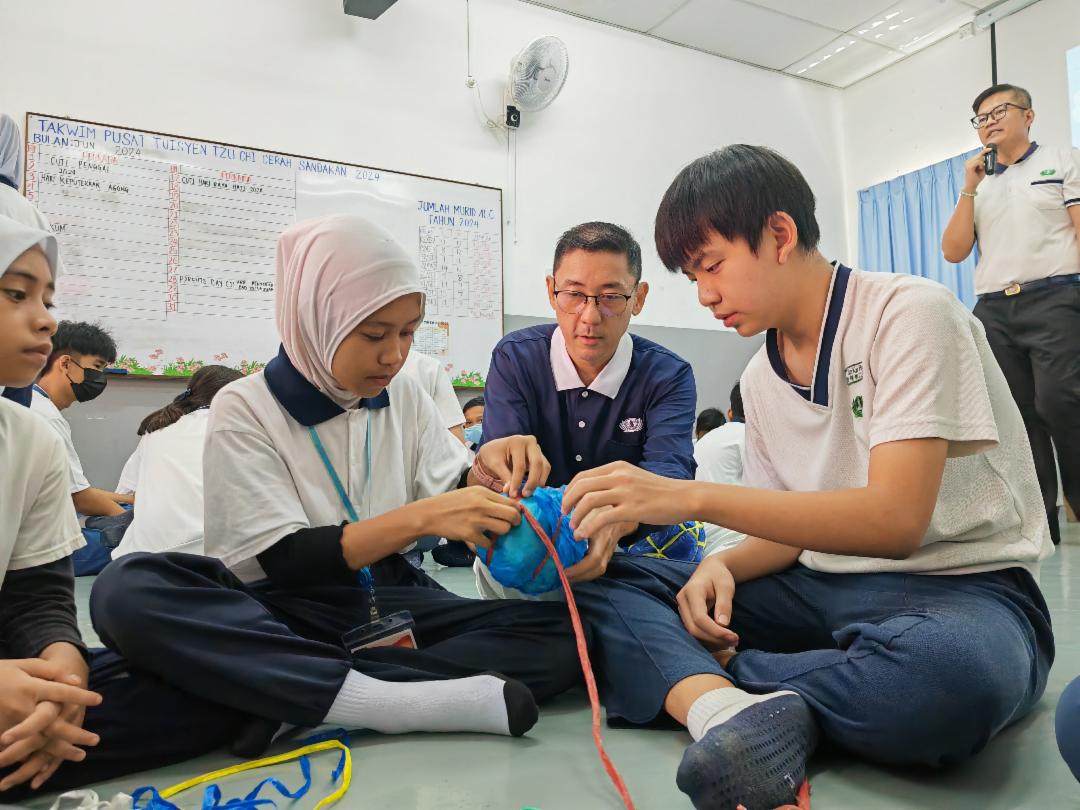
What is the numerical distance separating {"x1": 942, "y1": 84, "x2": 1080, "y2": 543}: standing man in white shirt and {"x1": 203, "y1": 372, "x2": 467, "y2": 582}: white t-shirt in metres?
2.53

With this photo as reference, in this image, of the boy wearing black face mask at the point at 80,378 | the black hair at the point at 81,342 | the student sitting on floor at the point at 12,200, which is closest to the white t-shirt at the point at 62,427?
the boy wearing black face mask at the point at 80,378

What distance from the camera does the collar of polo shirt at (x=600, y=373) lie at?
1.96 metres

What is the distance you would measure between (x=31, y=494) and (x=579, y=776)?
89cm

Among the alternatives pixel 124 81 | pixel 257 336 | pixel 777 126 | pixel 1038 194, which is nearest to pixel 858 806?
pixel 1038 194

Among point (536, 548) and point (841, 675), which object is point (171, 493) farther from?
point (841, 675)

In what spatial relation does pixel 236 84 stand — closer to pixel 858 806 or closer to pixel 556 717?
pixel 556 717

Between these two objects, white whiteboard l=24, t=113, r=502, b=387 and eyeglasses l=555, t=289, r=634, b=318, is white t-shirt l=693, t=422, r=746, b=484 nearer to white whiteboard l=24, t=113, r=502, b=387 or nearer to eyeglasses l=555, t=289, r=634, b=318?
eyeglasses l=555, t=289, r=634, b=318

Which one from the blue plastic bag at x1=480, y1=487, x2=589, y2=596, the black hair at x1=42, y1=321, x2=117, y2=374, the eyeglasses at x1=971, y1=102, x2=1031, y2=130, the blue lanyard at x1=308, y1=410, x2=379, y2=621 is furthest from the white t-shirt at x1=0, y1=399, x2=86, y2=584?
the eyeglasses at x1=971, y1=102, x2=1031, y2=130

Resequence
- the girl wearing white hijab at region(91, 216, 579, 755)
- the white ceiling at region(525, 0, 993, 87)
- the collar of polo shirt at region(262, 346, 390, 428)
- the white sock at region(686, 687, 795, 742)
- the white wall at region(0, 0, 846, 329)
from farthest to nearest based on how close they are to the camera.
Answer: the white ceiling at region(525, 0, 993, 87) → the white wall at region(0, 0, 846, 329) → the collar of polo shirt at region(262, 346, 390, 428) → the girl wearing white hijab at region(91, 216, 579, 755) → the white sock at region(686, 687, 795, 742)

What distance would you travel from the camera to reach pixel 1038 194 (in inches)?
131

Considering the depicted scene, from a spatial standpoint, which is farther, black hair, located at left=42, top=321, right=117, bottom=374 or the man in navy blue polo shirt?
black hair, located at left=42, top=321, right=117, bottom=374

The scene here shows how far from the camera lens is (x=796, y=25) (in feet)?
16.9

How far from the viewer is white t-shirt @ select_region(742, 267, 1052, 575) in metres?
1.11

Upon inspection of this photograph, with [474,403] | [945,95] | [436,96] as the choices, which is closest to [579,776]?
[474,403]
